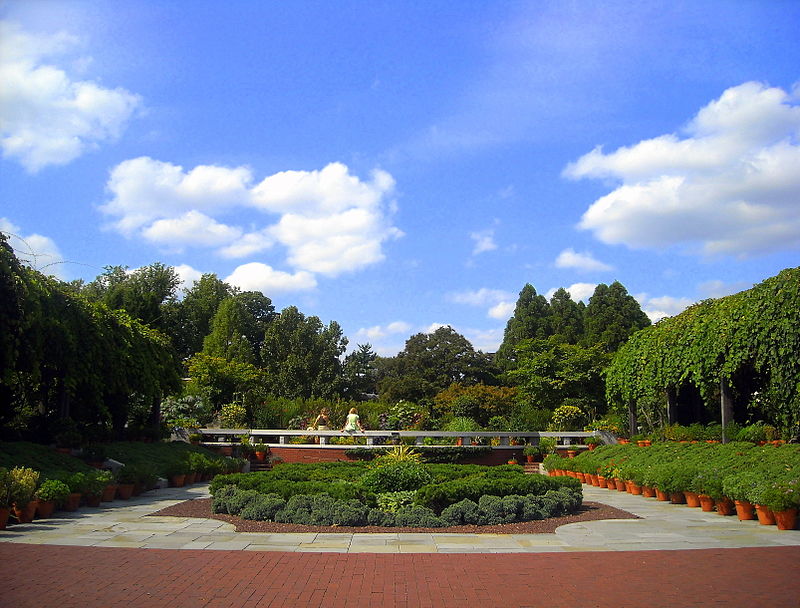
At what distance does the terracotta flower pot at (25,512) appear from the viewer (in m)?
9.13

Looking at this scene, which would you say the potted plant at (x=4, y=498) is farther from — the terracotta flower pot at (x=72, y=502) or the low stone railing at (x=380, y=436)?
the low stone railing at (x=380, y=436)

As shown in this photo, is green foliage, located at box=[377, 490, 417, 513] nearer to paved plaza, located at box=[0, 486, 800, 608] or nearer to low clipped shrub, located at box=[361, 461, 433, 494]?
low clipped shrub, located at box=[361, 461, 433, 494]

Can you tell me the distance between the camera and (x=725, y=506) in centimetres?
1052

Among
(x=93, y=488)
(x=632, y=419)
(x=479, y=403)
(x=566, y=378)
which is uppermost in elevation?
(x=566, y=378)

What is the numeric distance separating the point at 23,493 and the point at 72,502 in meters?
1.60

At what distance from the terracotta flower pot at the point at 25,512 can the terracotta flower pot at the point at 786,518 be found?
10.2 m

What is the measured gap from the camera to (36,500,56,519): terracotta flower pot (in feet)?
31.7

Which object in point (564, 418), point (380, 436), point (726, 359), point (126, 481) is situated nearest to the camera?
point (126, 481)

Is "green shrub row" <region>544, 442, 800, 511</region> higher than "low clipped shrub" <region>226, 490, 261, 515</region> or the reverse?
higher

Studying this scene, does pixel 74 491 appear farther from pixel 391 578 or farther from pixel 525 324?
pixel 525 324

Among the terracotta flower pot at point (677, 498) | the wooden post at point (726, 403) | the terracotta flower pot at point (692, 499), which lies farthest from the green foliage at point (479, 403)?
the terracotta flower pot at point (692, 499)

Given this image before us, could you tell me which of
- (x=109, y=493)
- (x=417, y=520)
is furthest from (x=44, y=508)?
(x=417, y=520)

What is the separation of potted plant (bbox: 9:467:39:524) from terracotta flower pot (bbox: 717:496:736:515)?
10.2 meters

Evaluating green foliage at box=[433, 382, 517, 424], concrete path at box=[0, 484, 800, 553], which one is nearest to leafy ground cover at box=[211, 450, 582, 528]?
concrete path at box=[0, 484, 800, 553]
